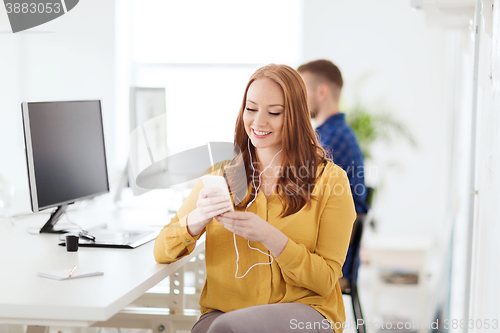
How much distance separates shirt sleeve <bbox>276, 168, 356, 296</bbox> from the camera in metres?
1.16

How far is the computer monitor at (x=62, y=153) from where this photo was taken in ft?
4.91

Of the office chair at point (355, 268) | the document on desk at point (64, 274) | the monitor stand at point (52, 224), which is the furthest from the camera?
the office chair at point (355, 268)

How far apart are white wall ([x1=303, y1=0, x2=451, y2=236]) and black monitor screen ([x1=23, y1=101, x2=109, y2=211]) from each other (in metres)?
2.42

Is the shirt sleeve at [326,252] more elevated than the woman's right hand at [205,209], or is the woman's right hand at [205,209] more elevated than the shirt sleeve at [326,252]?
the woman's right hand at [205,209]

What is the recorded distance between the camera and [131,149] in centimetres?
164

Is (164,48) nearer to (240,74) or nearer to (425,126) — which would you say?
(240,74)

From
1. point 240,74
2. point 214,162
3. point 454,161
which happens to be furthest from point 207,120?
point 240,74

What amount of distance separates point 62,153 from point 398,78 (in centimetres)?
291

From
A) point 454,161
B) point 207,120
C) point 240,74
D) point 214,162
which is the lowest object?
point 454,161

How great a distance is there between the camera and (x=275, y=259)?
1223 millimetres

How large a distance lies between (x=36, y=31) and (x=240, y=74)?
173 centimetres

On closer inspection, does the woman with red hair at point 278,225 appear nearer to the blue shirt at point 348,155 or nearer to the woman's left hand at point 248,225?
the woman's left hand at point 248,225

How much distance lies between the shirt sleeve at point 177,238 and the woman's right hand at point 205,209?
2 cm

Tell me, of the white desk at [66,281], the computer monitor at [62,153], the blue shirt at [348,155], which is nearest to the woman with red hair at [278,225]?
the white desk at [66,281]
